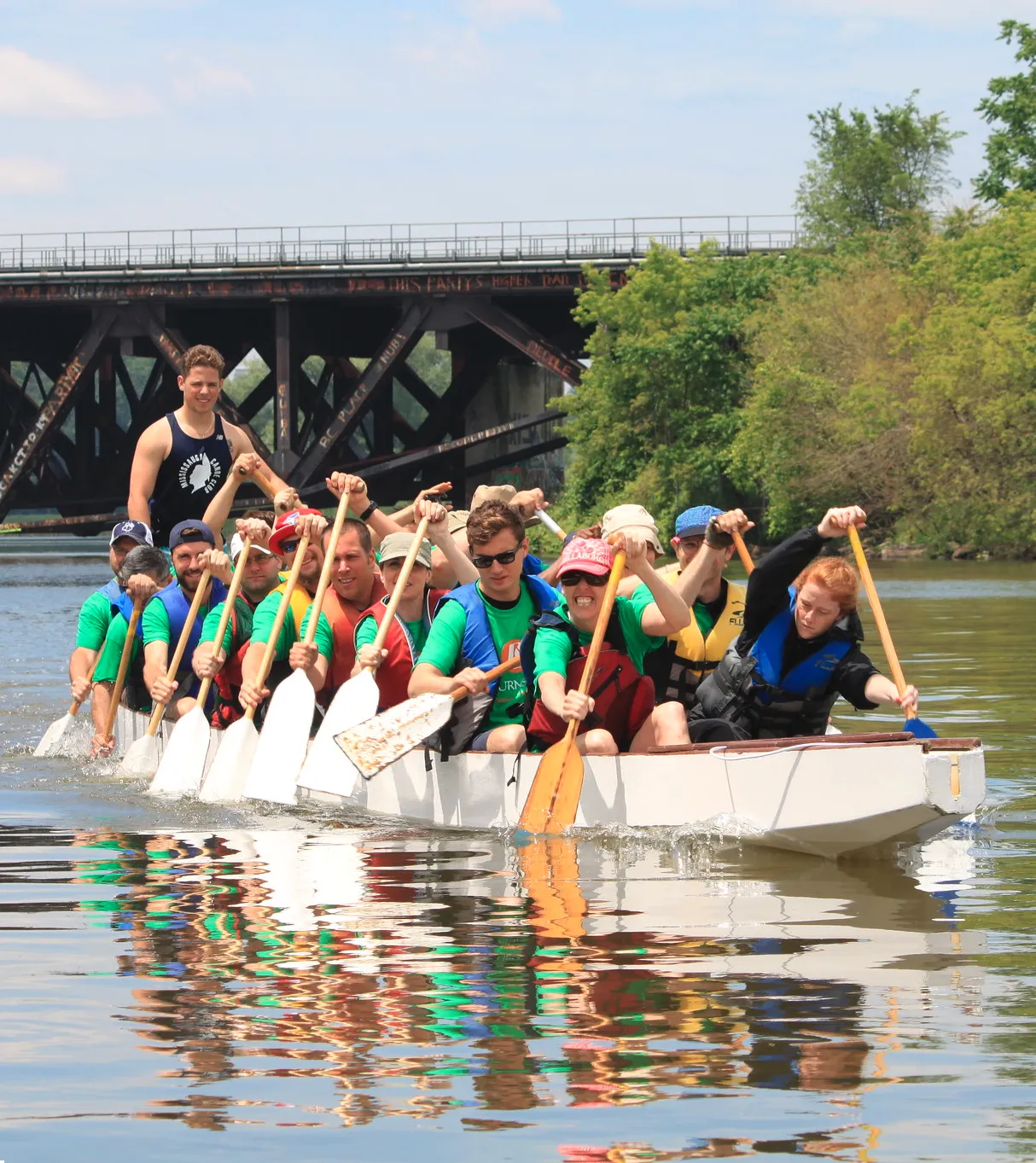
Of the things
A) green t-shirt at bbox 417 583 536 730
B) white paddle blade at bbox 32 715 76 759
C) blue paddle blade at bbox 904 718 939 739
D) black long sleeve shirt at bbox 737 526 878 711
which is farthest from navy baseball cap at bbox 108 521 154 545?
blue paddle blade at bbox 904 718 939 739

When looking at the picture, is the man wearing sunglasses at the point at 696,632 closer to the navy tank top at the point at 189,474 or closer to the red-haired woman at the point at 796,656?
the red-haired woman at the point at 796,656

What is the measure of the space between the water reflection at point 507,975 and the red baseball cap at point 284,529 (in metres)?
2.50

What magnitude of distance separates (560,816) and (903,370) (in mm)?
37268

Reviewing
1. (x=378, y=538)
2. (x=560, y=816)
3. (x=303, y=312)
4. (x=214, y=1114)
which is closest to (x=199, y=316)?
(x=303, y=312)

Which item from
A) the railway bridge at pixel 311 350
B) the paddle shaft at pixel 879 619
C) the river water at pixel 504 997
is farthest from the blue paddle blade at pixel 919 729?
the railway bridge at pixel 311 350

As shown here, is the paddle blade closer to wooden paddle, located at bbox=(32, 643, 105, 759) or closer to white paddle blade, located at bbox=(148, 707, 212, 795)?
white paddle blade, located at bbox=(148, 707, 212, 795)

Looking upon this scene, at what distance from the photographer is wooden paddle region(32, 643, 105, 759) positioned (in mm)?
12633

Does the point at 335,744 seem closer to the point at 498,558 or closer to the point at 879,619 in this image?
the point at 498,558

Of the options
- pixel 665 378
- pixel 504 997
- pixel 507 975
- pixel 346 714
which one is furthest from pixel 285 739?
pixel 665 378

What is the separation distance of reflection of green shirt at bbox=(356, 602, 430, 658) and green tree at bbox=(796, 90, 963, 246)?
6046cm

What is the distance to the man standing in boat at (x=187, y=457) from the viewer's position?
35.1 ft

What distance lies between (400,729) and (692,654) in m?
1.55

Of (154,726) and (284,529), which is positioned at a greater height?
(284,529)

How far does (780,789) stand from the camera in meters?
7.74
